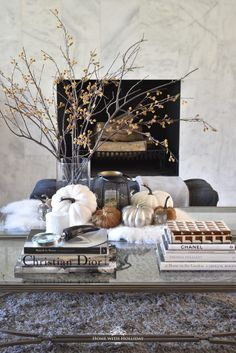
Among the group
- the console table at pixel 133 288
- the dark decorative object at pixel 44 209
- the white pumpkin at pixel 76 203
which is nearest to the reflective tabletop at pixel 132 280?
the console table at pixel 133 288

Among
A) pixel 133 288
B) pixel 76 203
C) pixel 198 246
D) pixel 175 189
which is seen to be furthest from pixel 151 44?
pixel 133 288

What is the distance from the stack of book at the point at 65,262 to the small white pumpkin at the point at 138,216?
0.28 meters

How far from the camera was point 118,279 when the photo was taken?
1.36 metres

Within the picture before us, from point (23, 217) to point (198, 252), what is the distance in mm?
808

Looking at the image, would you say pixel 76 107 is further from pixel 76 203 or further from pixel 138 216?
pixel 138 216

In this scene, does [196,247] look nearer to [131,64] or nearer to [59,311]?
[59,311]

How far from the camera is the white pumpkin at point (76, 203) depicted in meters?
1.69

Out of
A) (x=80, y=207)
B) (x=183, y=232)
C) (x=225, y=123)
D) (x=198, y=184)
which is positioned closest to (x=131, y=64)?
(x=225, y=123)

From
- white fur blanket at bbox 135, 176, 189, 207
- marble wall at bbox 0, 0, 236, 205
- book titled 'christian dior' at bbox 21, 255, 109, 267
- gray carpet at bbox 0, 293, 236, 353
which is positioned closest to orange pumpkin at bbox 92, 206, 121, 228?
book titled 'christian dior' at bbox 21, 255, 109, 267

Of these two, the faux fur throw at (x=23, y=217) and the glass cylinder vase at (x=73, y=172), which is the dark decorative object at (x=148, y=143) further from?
the glass cylinder vase at (x=73, y=172)

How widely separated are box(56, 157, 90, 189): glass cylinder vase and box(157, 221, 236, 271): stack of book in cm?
60

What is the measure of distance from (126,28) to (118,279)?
8.48ft

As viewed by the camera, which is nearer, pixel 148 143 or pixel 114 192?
pixel 114 192

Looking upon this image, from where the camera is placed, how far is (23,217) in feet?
6.21
